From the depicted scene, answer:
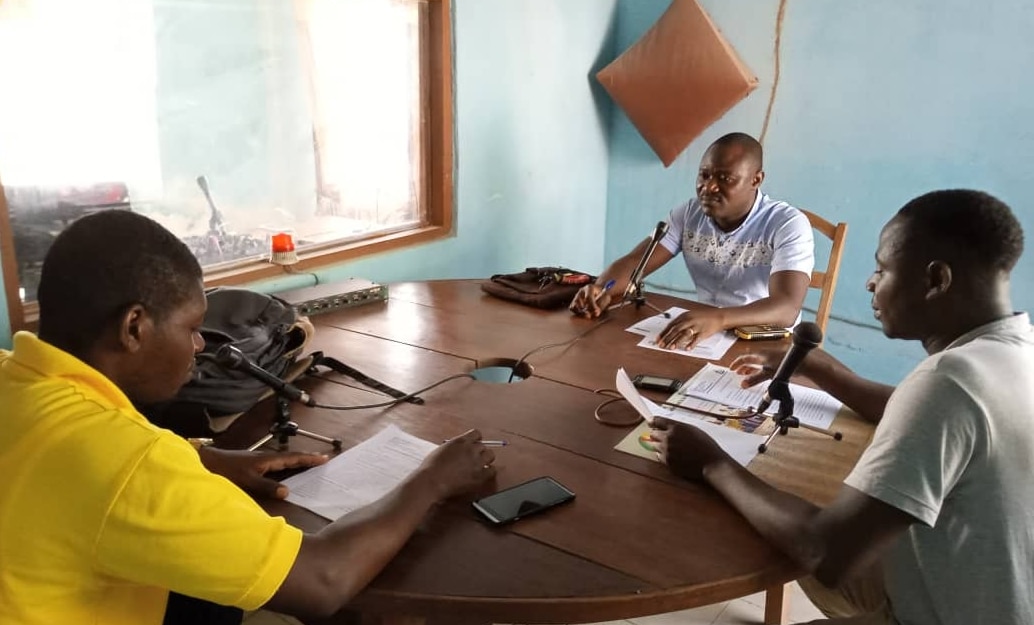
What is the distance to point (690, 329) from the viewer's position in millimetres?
1863

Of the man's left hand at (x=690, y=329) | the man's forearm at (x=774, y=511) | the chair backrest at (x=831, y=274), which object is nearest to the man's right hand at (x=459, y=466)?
the man's forearm at (x=774, y=511)

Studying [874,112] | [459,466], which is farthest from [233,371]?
[874,112]

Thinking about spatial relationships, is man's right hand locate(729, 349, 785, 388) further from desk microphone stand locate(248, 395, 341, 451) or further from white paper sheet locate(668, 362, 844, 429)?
desk microphone stand locate(248, 395, 341, 451)

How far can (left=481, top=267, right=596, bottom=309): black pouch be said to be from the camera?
218 centimetres

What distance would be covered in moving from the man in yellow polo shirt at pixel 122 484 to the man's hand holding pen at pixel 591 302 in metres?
1.18

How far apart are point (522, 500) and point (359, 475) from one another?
27cm

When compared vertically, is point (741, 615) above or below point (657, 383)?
below

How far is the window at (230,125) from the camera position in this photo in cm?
172

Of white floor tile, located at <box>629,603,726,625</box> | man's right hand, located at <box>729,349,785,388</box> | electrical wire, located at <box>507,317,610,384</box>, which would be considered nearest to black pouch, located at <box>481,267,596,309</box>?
electrical wire, located at <box>507,317,610,384</box>

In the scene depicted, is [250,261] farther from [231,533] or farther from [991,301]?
[991,301]

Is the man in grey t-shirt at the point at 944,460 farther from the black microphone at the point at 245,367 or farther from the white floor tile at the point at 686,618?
the white floor tile at the point at 686,618

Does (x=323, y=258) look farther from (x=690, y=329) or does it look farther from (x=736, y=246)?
(x=736, y=246)

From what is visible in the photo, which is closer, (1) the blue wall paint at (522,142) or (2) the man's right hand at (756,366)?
(2) the man's right hand at (756,366)

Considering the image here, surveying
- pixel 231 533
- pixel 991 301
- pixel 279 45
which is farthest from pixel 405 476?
pixel 279 45
